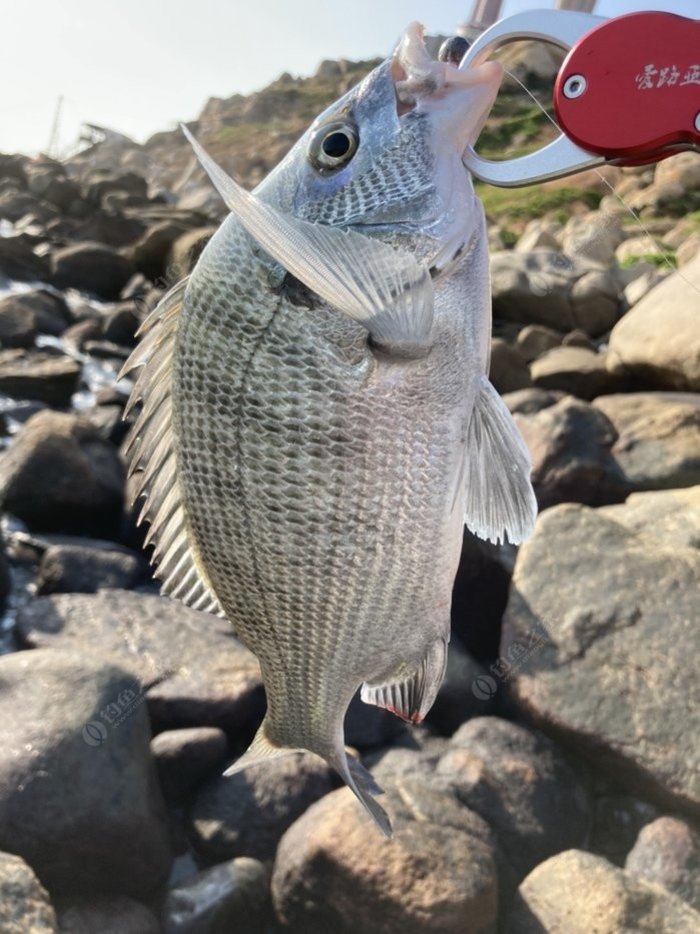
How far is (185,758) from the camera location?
3928mm

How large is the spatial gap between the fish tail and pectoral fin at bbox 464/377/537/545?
0.50m

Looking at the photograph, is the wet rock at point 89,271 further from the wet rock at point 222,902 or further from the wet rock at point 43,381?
the wet rock at point 222,902

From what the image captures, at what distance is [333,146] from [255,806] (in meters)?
3.15

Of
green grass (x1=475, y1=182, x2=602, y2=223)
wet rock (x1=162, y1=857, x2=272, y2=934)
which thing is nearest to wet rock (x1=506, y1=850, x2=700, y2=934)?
wet rock (x1=162, y1=857, x2=272, y2=934)

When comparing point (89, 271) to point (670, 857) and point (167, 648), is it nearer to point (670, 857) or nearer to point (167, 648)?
point (167, 648)

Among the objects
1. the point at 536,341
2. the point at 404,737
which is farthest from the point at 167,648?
the point at 536,341

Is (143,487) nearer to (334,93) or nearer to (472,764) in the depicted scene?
(472,764)

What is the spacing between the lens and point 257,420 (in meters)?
1.40

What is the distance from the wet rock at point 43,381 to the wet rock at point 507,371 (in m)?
4.22

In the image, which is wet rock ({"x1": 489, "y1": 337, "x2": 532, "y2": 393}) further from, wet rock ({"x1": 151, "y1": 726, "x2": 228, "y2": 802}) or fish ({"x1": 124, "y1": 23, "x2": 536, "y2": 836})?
fish ({"x1": 124, "y1": 23, "x2": 536, "y2": 836})

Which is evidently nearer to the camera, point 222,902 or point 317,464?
point 317,464

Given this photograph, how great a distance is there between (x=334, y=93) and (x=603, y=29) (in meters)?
58.7

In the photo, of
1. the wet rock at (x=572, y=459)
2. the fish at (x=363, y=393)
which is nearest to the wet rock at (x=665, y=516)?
the wet rock at (x=572, y=459)

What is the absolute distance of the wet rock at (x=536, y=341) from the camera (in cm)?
975
